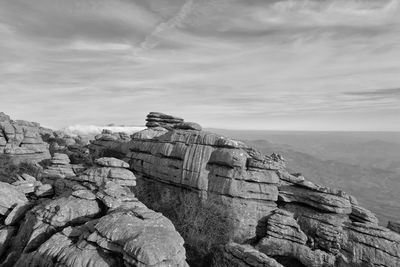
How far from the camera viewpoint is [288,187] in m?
44.9

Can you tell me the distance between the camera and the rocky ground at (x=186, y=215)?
1953cm

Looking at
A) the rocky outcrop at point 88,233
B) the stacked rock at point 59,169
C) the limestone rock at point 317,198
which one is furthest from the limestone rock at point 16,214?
the limestone rock at point 317,198

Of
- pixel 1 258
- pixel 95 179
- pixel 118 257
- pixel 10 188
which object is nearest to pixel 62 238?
pixel 118 257

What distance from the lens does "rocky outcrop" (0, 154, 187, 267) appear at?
1794 cm

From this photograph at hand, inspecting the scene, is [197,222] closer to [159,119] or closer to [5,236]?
[5,236]

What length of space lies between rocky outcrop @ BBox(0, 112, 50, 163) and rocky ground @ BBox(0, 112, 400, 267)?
24262 mm

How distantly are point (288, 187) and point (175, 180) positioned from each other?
20491 mm

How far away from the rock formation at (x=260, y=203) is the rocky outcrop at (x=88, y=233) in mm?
15241

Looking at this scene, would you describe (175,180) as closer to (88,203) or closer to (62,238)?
(88,203)

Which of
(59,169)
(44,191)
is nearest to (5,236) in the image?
(44,191)

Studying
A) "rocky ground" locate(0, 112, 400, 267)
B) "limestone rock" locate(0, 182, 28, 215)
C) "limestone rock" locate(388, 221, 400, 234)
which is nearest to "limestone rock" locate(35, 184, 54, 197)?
"rocky ground" locate(0, 112, 400, 267)

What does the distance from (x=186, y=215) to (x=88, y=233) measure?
22.1 meters

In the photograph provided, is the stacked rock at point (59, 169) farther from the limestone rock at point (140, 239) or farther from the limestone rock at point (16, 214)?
the limestone rock at point (140, 239)

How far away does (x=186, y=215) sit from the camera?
40469mm
